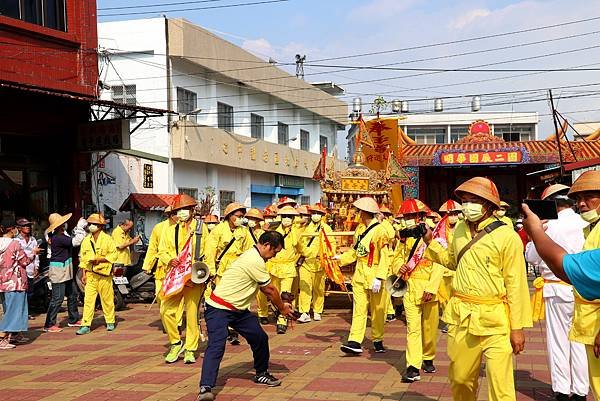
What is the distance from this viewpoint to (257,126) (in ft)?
92.2

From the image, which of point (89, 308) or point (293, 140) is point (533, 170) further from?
point (89, 308)

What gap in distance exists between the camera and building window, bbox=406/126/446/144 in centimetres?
4447

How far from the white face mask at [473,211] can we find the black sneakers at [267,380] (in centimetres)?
294

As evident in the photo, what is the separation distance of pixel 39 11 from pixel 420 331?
1137 cm

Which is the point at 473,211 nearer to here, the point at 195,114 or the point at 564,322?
the point at 564,322

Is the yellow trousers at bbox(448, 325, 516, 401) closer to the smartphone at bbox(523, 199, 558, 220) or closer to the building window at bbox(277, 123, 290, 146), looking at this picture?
the smartphone at bbox(523, 199, 558, 220)

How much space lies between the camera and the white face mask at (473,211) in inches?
193

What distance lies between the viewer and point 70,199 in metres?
16.2

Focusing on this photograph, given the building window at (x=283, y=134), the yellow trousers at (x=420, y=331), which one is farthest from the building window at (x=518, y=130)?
the yellow trousers at (x=420, y=331)

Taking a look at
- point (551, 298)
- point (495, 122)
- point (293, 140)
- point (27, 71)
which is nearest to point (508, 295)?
point (551, 298)

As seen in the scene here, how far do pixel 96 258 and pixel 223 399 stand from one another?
4960 millimetres

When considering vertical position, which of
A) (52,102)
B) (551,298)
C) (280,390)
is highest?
(52,102)

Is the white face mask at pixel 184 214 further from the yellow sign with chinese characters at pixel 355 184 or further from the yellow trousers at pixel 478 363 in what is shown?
the yellow sign with chinese characters at pixel 355 184

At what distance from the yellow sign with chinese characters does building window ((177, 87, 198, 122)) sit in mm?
7813
